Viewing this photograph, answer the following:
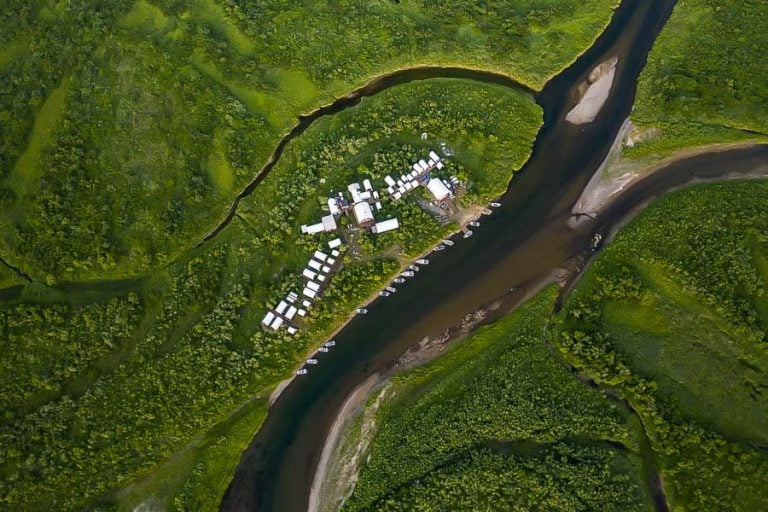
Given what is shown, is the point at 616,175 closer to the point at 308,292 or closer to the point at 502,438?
the point at 502,438

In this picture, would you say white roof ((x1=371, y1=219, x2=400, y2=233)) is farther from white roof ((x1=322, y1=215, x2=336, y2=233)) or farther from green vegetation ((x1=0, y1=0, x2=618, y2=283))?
green vegetation ((x1=0, y1=0, x2=618, y2=283))

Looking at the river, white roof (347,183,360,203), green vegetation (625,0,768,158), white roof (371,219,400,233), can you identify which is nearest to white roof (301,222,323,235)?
white roof (347,183,360,203)

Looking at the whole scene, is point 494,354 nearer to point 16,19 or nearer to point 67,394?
point 67,394

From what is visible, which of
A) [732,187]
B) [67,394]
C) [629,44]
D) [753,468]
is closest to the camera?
[753,468]

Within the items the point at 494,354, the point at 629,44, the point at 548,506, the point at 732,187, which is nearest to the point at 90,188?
the point at 494,354

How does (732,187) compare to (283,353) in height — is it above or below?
above

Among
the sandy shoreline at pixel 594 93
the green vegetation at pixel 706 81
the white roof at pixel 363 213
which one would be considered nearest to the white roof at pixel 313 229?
the white roof at pixel 363 213

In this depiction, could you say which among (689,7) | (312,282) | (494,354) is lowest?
(312,282)
